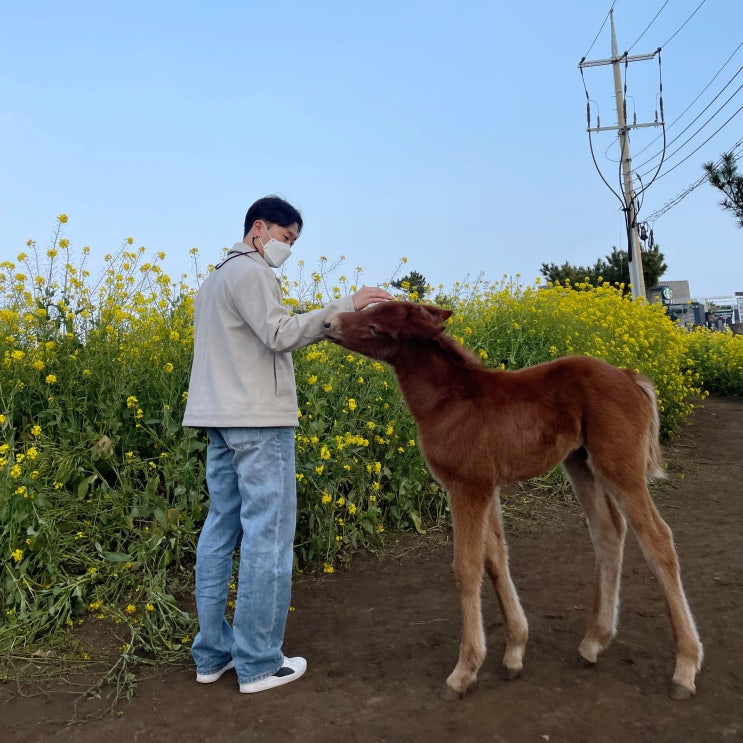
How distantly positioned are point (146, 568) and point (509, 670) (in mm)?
2183

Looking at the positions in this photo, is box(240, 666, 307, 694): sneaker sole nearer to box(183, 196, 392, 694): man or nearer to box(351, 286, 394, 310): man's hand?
box(183, 196, 392, 694): man

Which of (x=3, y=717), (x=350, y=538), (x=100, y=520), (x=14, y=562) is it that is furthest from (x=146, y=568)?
(x=350, y=538)

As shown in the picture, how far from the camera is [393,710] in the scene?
3.04m

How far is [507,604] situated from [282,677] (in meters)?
1.14

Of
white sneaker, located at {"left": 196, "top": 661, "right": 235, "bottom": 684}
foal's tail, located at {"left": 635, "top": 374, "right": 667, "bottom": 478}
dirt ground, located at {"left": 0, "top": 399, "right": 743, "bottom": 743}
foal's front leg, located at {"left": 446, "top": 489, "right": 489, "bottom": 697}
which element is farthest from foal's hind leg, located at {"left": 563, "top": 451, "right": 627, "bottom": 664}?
white sneaker, located at {"left": 196, "top": 661, "right": 235, "bottom": 684}

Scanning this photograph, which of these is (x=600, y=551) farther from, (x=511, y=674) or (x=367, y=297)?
(x=367, y=297)

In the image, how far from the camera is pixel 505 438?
3238 mm

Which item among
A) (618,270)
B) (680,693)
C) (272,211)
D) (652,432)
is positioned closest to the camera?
(680,693)

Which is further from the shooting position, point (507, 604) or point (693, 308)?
point (693, 308)

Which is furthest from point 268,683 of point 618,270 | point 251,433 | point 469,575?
point 618,270

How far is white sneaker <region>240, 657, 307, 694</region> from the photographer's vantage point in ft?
10.6

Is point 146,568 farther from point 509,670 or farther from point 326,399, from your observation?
point 509,670

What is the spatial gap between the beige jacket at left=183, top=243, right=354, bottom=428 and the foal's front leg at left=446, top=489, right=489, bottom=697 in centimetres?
90

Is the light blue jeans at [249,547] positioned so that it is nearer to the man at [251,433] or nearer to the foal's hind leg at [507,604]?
the man at [251,433]
